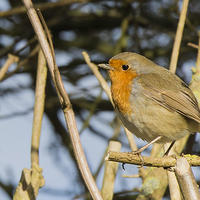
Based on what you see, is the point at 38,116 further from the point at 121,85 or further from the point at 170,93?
the point at 170,93

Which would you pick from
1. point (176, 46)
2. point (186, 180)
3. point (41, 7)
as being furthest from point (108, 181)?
point (41, 7)

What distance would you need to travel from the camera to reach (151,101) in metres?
3.03

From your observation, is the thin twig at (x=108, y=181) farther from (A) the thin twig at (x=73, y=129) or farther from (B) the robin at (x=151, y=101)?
(A) the thin twig at (x=73, y=129)

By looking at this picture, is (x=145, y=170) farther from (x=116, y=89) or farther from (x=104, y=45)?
(x=104, y=45)

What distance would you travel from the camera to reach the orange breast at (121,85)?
303cm

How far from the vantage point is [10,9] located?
12.7ft

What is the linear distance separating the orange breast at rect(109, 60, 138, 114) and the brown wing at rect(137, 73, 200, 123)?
0.11 meters

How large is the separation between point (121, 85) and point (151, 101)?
0.32 m

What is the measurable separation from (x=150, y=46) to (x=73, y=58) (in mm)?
959

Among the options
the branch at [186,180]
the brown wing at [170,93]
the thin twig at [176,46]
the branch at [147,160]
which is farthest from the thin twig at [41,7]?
the branch at [186,180]

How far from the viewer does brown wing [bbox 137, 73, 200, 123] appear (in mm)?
3039

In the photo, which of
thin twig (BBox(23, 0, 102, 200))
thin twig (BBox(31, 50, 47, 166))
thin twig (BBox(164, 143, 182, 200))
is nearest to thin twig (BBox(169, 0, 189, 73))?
thin twig (BBox(164, 143, 182, 200))

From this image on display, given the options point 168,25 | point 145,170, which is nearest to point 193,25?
point 168,25

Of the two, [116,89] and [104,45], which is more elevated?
[104,45]
